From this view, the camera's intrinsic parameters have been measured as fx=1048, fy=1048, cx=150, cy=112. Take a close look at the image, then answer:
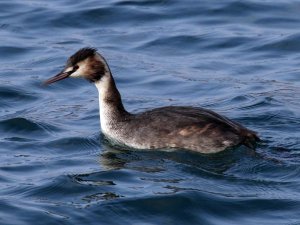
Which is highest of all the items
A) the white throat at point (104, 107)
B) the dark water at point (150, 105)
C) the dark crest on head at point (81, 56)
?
the dark crest on head at point (81, 56)

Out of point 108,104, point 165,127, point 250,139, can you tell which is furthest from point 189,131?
point 108,104

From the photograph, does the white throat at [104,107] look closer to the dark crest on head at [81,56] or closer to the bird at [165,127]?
the bird at [165,127]

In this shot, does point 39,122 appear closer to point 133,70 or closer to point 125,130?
point 125,130

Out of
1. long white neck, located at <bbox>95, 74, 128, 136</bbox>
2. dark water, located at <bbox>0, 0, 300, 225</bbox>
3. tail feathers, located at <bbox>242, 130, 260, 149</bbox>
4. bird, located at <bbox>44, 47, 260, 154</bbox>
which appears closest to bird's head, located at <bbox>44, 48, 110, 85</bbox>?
bird, located at <bbox>44, 47, 260, 154</bbox>

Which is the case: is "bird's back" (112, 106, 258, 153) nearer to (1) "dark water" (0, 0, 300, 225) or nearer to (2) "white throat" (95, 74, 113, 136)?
(1) "dark water" (0, 0, 300, 225)

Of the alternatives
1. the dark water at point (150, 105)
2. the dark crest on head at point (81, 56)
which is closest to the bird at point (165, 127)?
the dark crest on head at point (81, 56)

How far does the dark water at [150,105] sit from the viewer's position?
33.0ft

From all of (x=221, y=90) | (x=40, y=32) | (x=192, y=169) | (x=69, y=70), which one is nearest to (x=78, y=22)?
(x=40, y=32)

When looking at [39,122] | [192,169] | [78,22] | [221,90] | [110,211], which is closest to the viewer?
[110,211]

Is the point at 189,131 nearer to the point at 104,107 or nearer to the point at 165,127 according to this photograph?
the point at 165,127

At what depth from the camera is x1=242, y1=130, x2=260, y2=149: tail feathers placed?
1150 cm

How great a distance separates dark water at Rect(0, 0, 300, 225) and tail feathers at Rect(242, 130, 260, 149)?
0.08 m

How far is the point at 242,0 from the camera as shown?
61.4 feet

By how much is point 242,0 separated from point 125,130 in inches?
290
